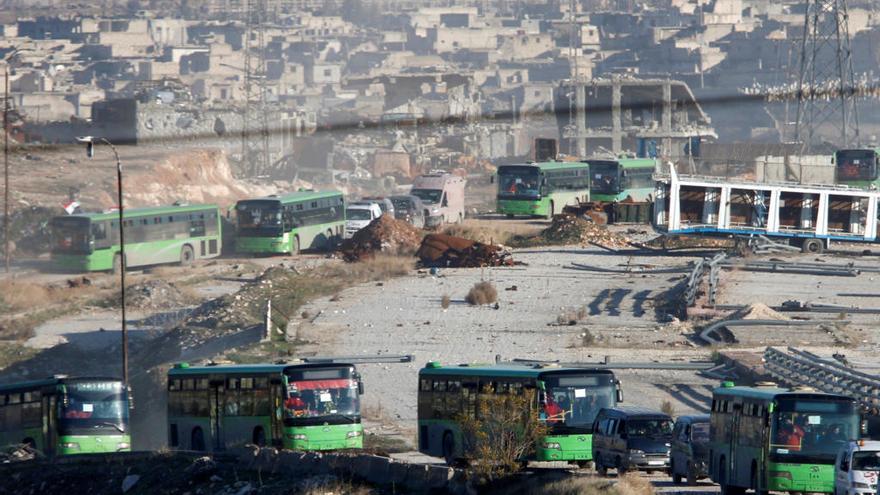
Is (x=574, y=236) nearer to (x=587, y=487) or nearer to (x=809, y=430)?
(x=809, y=430)

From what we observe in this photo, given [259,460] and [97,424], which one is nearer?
[259,460]

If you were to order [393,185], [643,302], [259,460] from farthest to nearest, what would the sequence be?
[393,185]
[643,302]
[259,460]

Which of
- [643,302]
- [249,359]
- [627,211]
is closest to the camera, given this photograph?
[249,359]

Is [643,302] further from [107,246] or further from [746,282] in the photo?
[107,246]

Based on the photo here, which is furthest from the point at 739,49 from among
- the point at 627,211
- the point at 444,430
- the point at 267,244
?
the point at 444,430

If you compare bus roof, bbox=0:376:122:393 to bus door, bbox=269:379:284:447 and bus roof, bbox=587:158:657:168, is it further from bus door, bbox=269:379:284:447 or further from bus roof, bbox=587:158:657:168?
bus roof, bbox=587:158:657:168

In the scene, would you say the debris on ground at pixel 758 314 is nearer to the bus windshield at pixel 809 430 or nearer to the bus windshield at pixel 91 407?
the bus windshield at pixel 91 407
